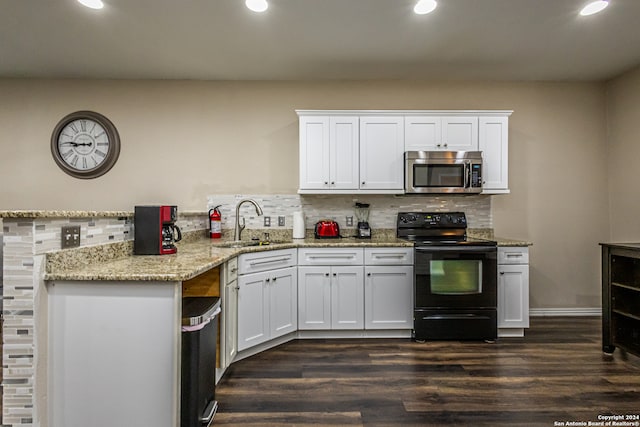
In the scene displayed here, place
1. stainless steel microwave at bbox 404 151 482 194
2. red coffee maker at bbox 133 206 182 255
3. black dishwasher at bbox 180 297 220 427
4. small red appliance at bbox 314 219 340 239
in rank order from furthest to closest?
small red appliance at bbox 314 219 340 239 → stainless steel microwave at bbox 404 151 482 194 → red coffee maker at bbox 133 206 182 255 → black dishwasher at bbox 180 297 220 427

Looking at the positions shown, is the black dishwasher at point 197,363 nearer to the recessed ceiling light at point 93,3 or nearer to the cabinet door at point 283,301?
the cabinet door at point 283,301

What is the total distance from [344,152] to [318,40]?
1.02m

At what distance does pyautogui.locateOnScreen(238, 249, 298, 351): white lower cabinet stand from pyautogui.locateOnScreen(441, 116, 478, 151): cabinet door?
1.87 metres

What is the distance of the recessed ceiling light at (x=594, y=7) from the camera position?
2410 millimetres

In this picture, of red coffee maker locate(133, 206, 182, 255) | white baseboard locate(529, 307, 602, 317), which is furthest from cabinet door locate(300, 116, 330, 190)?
white baseboard locate(529, 307, 602, 317)

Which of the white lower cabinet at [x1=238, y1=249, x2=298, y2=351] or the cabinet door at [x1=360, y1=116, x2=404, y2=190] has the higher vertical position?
the cabinet door at [x1=360, y1=116, x2=404, y2=190]

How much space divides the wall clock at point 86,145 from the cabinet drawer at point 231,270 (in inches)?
87.1

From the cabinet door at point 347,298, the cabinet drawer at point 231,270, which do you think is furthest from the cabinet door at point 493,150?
the cabinet drawer at point 231,270

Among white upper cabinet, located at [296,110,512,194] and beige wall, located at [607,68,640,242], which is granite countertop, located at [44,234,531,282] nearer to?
white upper cabinet, located at [296,110,512,194]

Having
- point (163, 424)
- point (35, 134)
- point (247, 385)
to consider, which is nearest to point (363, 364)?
point (247, 385)

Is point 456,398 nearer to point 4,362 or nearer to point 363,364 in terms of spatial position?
point 363,364

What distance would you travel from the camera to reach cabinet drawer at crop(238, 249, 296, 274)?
8.70ft

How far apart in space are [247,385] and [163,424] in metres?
0.80

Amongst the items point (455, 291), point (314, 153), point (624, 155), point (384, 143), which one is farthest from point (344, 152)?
point (624, 155)
